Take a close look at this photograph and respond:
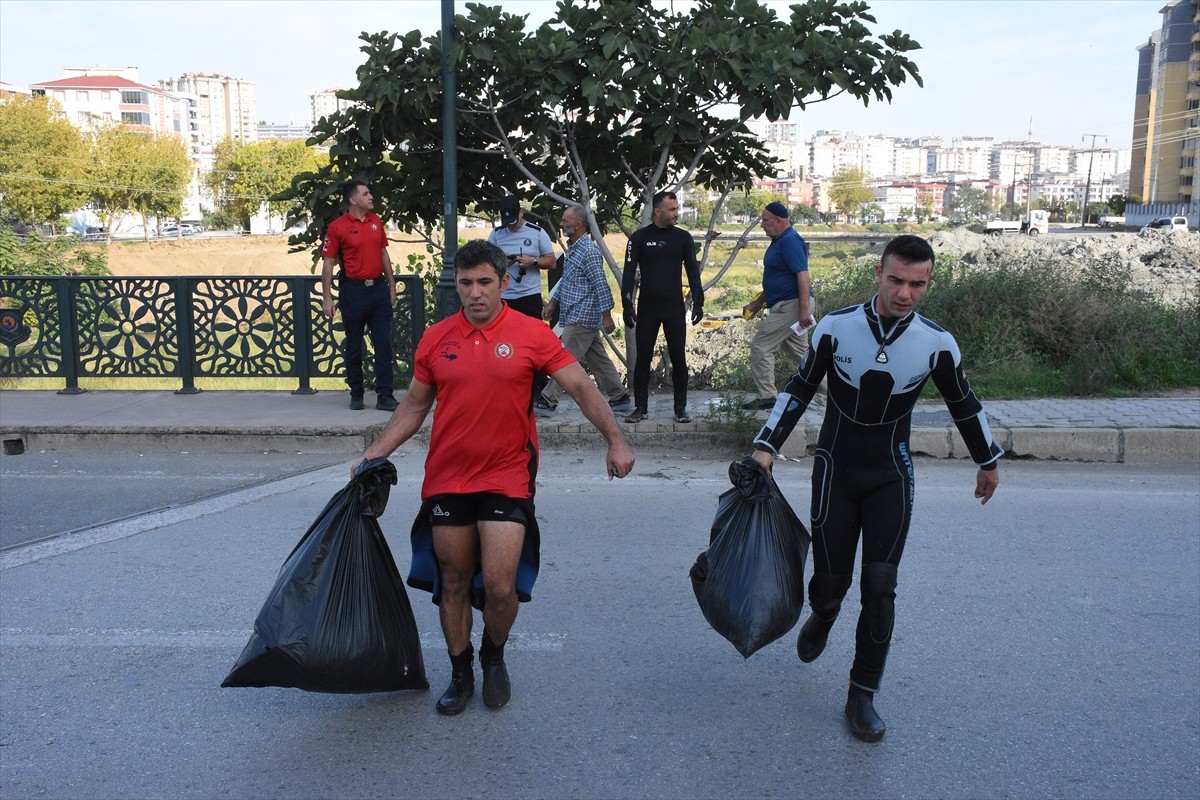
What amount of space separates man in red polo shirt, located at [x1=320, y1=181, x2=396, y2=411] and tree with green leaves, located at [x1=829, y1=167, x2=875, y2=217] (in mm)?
160583

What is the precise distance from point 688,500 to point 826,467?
3341mm

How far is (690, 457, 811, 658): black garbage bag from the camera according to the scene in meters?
3.89

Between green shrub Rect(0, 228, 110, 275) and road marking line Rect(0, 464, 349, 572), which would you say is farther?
green shrub Rect(0, 228, 110, 275)

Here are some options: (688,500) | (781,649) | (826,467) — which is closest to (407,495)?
(688,500)

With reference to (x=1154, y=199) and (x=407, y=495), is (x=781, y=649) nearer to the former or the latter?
(x=407, y=495)

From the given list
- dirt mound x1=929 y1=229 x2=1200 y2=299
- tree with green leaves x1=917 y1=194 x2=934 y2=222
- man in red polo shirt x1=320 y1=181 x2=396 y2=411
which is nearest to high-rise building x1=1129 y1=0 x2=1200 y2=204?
tree with green leaves x1=917 y1=194 x2=934 y2=222

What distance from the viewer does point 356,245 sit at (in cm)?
941

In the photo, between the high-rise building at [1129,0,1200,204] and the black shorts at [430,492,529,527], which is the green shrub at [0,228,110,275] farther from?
the high-rise building at [1129,0,1200,204]

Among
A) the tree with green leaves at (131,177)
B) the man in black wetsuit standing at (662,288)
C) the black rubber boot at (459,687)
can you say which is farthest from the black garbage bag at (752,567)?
the tree with green leaves at (131,177)

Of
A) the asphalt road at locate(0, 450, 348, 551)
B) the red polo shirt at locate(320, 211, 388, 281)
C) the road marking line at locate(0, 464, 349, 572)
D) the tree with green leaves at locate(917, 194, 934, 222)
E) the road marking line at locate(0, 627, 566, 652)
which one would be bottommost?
the asphalt road at locate(0, 450, 348, 551)

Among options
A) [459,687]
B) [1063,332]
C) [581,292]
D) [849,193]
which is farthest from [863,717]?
[849,193]

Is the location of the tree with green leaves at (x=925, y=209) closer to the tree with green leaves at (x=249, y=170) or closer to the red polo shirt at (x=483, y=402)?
the tree with green leaves at (x=249, y=170)

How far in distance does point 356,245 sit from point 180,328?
2.41 metres

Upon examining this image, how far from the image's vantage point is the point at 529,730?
13.2 ft
